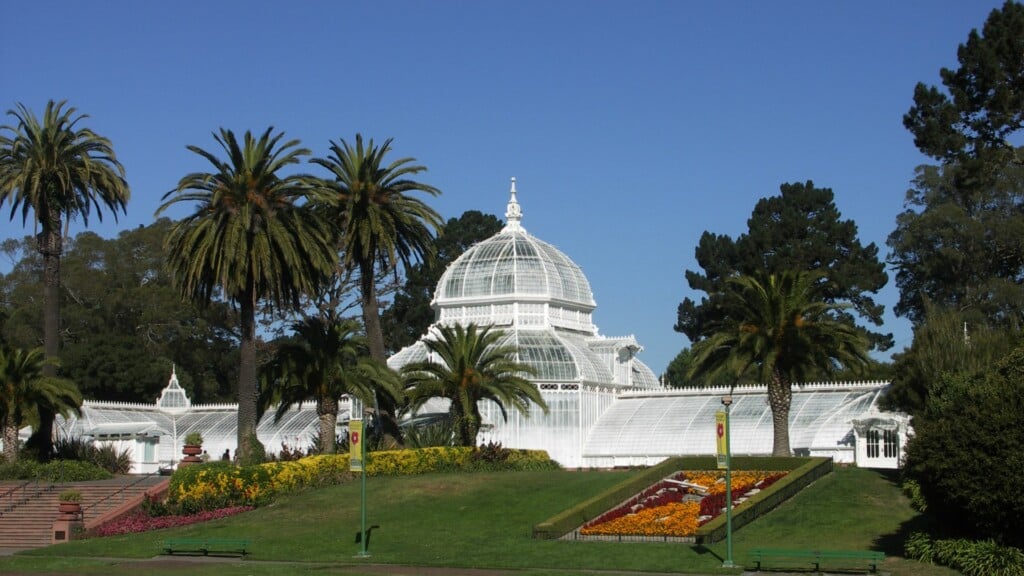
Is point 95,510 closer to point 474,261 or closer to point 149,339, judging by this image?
point 474,261

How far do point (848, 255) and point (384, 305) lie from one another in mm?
36714

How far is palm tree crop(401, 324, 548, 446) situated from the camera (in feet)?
179

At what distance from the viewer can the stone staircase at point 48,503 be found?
4562cm

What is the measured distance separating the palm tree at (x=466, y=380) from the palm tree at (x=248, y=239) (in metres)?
6.13

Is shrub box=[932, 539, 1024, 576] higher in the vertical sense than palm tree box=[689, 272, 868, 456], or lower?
lower

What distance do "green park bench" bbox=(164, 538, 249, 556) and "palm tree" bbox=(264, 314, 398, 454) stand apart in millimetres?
13645

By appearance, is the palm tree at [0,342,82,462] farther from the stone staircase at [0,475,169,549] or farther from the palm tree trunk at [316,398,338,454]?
the palm tree trunk at [316,398,338,454]

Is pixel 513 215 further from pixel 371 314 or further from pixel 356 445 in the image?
pixel 356 445

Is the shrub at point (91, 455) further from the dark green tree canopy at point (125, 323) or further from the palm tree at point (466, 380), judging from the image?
the dark green tree canopy at point (125, 323)

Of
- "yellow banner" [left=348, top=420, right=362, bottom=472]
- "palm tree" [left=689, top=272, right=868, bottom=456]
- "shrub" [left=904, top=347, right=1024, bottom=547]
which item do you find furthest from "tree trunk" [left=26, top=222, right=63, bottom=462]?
"shrub" [left=904, top=347, right=1024, bottom=547]

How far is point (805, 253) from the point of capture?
294 ft

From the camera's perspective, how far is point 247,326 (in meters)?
51.9

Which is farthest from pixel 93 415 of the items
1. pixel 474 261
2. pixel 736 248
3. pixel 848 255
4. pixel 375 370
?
pixel 848 255

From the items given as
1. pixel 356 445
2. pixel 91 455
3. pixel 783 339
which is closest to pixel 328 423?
pixel 91 455
